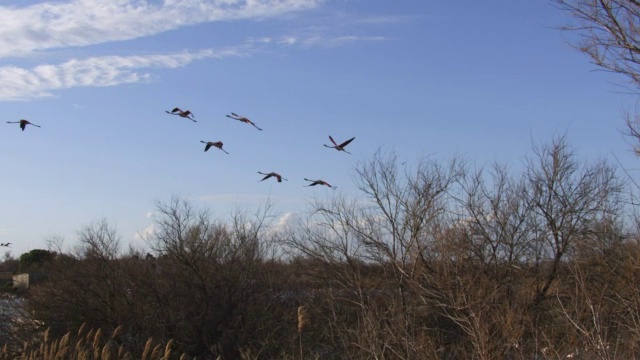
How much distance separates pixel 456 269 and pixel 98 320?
40.8 feet

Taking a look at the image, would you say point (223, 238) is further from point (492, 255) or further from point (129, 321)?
point (492, 255)

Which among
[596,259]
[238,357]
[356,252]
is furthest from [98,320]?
[596,259]

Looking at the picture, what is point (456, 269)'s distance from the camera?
18344 millimetres

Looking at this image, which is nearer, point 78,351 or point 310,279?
point 78,351

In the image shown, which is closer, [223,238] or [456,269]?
[456,269]

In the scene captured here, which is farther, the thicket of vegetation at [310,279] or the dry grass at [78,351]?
the thicket of vegetation at [310,279]

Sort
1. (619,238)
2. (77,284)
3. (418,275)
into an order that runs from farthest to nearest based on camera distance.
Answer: (77,284)
(418,275)
(619,238)

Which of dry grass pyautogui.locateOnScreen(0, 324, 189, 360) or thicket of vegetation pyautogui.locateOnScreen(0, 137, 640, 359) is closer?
dry grass pyautogui.locateOnScreen(0, 324, 189, 360)

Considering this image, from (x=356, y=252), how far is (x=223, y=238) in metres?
5.07

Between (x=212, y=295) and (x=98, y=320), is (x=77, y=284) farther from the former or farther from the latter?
(x=212, y=295)

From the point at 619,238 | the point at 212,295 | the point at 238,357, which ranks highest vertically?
the point at 619,238

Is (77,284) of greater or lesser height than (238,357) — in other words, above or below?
above

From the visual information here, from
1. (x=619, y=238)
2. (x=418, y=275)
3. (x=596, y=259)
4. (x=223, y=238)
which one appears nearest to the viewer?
(x=619, y=238)

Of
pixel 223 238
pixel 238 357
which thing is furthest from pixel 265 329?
pixel 223 238
